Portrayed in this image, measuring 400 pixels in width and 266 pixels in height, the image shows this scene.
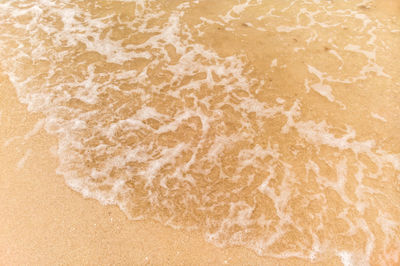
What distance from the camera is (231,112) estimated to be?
3.64 metres

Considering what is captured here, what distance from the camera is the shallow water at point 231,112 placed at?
106 inches

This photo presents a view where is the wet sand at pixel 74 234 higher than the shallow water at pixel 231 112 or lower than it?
lower

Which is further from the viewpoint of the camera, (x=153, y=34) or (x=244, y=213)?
(x=153, y=34)

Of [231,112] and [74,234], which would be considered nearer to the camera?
[74,234]

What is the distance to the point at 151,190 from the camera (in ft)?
9.44

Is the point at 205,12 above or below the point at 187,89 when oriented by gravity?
above

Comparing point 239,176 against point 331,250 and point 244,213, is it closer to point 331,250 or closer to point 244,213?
point 244,213

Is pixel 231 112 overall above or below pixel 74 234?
above

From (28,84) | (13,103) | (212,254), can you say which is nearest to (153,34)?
(28,84)

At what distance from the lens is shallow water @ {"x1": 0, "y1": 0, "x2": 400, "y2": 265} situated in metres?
2.69

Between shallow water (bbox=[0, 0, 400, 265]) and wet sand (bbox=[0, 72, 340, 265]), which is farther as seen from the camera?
shallow water (bbox=[0, 0, 400, 265])

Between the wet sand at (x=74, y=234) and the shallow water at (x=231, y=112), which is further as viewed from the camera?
the shallow water at (x=231, y=112)

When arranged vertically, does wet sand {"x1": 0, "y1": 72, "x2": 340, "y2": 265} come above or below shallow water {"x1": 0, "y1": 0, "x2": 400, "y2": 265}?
below

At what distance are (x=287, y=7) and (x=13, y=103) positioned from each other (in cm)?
551
